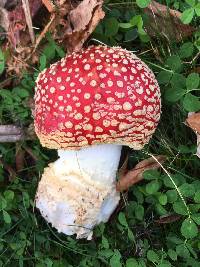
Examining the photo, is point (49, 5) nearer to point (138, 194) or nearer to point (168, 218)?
point (138, 194)

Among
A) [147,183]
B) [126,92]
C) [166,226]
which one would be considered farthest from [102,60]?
[166,226]

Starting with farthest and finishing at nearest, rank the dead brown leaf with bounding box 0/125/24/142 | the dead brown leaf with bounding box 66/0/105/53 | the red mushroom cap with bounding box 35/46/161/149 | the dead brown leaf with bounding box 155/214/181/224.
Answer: the dead brown leaf with bounding box 0/125/24/142 < the dead brown leaf with bounding box 155/214/181/224 < the dead brown leaf with bounding box 66/0/105/53 < the red mushroom cap with bounding box 35/46/161/149

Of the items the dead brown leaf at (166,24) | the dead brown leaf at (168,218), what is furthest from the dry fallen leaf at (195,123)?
the dead brown leaf at (166,24)

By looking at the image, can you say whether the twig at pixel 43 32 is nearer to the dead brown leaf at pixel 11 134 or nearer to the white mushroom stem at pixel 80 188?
the dead brown leaf at pixel 11 134

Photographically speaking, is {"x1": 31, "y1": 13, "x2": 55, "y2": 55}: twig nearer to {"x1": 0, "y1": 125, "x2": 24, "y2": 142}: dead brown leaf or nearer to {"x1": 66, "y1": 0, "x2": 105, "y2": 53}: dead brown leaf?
{"x1": 66, "y1": 0, "x2": 105, "y2": 53}: dead brown leaf

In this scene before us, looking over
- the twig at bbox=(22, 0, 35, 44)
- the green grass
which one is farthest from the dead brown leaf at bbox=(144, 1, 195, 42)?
the twig at bbox=(22, 0, 35, 44)

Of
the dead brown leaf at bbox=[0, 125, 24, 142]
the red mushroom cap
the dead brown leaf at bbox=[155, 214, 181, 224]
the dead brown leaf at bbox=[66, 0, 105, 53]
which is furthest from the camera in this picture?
the dead brown leaf at bbox=[0, 125, 24, 142]

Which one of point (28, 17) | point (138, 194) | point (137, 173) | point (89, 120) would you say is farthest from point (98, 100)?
point (28, 17)
